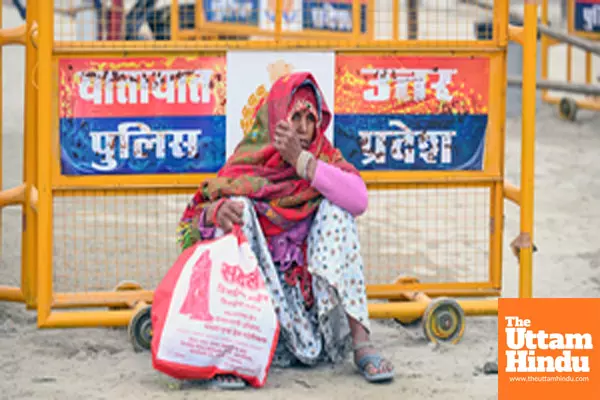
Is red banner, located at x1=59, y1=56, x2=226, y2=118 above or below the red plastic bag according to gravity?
above

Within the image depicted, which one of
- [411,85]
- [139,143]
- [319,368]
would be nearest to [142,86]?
[139,143]

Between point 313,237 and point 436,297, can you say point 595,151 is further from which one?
point 313,237

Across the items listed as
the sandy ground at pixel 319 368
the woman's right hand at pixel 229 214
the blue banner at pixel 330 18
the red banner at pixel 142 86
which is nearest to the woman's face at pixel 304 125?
the woman's right hand at pixel 229 214

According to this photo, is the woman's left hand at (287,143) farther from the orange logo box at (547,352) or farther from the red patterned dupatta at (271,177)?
the orange logo box at (547,352)

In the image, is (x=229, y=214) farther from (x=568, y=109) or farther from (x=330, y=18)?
(x=568, y=109)

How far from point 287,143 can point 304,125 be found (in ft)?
0.54

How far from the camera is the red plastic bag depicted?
13.4 ft

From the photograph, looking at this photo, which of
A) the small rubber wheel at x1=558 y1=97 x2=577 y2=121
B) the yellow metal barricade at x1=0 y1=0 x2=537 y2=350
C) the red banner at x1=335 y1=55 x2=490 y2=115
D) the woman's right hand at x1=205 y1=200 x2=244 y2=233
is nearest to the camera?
the woman's right hand at x1=205 y1=200 x2=244 y2=233

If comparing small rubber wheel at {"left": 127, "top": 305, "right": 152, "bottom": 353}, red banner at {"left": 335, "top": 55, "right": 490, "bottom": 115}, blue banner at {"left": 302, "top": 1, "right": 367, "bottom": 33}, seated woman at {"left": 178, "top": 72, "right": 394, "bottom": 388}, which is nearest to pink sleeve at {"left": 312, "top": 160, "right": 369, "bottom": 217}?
seated woman at {"left": 178, "top": 72, "right": 394, "bottom": 388}

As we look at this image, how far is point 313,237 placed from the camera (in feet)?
14.4

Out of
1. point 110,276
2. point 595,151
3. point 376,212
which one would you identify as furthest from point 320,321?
point 595,151

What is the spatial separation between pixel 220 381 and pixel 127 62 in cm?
139

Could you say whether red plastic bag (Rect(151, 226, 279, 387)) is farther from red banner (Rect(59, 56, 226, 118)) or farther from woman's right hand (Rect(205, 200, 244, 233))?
red banner (Rect(59, 56, 226, 118))

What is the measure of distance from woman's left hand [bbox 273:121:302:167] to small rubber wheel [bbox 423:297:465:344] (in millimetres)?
1004
